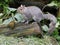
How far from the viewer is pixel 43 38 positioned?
361 centimetres

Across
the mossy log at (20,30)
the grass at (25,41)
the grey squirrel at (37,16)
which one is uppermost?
the grey squirrel at (37,16)

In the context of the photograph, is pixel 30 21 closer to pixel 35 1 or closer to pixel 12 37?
pixel 12 37

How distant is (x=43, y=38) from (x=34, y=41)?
256mm

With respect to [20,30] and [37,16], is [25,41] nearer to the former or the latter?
[20,30]

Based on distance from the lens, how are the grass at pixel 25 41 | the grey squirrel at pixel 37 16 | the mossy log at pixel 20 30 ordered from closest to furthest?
the grass at pixel 25 41 < the mossy log at pixel 20 30 < the grey squirrel at pixel 37 16

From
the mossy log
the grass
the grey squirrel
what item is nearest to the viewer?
the grass

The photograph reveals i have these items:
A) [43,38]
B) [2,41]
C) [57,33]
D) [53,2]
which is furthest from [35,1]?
[2,41]

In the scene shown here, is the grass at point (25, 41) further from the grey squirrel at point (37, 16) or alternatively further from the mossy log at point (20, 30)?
the grey squirrel at point (37, 16)

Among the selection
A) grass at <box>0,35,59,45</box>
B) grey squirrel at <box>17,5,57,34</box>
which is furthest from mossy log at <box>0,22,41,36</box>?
grey squirrel at <box>17,5,57,34</box>

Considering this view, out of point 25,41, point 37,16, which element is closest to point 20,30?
point 25,41

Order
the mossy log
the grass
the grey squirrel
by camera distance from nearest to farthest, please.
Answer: the grass < the mossy log < the grey squirrel

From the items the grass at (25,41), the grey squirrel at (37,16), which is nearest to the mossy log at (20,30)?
the grass at (25,41)

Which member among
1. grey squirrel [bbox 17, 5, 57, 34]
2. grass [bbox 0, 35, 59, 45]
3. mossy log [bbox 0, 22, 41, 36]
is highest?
grey squirrel [bbox 17, 5, 57, 34]

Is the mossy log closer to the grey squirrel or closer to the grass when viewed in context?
the grass
